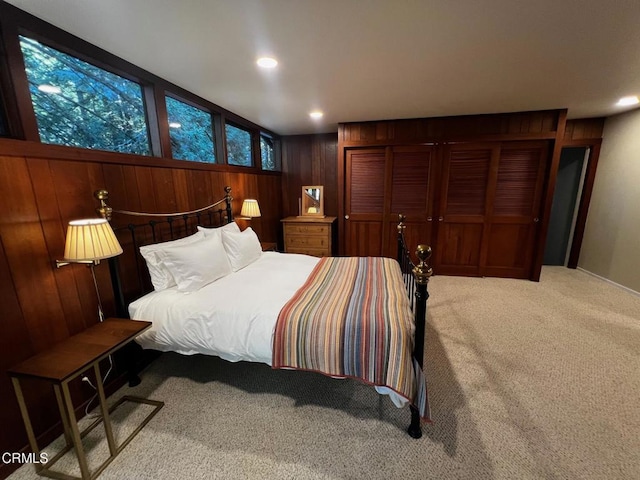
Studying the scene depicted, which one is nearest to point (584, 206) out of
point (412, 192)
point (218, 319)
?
point (412, 192)

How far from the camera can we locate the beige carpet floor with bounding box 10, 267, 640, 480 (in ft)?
4.58

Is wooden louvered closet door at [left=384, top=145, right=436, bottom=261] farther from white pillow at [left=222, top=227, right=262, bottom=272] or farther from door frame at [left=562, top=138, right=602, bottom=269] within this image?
white pillow at [left=222, top=227, right=262, bottom=272]

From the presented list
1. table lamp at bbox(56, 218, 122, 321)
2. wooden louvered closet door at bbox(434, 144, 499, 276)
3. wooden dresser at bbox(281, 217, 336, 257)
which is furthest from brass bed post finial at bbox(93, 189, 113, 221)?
wooden louvered closet door at bbox(434, 144, 499, 276)

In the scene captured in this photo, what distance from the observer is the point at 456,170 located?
3.91m

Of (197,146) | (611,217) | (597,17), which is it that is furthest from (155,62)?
(611,217)

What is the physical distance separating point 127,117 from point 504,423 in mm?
3452

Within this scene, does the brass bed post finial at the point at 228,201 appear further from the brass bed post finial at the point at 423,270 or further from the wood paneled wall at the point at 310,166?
the brass bed post finial at the point at 423,270

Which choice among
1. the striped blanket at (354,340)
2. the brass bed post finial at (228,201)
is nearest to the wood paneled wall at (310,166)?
the brass bed post finial at (228,201)

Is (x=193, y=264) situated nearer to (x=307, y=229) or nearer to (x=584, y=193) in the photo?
(x=307, y=229)

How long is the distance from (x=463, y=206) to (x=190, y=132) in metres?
3.79

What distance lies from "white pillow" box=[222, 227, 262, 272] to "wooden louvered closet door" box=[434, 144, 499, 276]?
2.92 metres

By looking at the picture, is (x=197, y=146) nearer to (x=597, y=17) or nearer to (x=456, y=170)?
(x=597, y=17)

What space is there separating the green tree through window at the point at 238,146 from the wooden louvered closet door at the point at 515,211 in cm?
367

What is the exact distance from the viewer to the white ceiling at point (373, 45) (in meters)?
1.40
